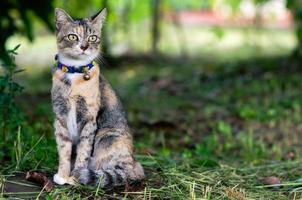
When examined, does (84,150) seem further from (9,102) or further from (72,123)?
(9,102)

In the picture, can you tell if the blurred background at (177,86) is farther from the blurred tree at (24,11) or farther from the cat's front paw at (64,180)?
the cat's front paw at (64,180)

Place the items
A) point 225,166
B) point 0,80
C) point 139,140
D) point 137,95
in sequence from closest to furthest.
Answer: point 0,80, point 225,166, point 139,140, point 137,95

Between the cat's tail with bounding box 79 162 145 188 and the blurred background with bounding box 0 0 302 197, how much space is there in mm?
484

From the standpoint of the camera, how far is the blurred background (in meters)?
5.28

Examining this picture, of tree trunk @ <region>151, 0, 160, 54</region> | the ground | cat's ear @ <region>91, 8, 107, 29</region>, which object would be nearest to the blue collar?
cat's ear @ <region>91, 8, 107, 29</region>

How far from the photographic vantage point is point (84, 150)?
12.6ft

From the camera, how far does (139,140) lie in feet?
20.7

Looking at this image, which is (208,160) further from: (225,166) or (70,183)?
(70,183)

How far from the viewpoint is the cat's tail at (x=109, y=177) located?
3.80 m

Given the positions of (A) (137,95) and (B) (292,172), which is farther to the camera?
(A) (137,95)

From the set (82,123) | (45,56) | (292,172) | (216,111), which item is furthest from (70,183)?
(45,56)

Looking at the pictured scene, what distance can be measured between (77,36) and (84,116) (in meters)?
0.50

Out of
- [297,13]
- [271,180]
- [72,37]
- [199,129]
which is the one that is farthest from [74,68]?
[297,13]

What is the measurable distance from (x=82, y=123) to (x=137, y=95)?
4691 mm
